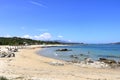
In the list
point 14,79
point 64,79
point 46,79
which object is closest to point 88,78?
point 64,79

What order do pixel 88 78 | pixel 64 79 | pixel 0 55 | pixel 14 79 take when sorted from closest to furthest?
1. pixel 14 79
2. pixel 64 79
3. pixel 88 78
4. pixel 0 55

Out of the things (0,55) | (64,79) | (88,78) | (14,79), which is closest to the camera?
(14,79)

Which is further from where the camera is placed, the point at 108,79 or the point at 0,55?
the point at 0,55

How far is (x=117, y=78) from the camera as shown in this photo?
18250 mm

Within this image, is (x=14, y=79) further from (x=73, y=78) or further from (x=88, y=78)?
(x=88, y=78)

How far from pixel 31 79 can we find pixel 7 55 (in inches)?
858

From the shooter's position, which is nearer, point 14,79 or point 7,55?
point 14,79

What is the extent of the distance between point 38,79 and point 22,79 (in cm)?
107

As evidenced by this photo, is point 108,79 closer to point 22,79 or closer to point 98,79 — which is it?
point 98,79

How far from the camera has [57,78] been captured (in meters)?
16.8

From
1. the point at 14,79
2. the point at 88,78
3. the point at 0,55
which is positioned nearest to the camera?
the point at 14,79

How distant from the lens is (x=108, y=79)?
17406 mm

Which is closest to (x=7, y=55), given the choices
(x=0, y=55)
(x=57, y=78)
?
(x=0, y=55)

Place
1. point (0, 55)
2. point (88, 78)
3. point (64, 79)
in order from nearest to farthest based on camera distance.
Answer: point (64, 79)
point (88, 78)
point (0, 55)
